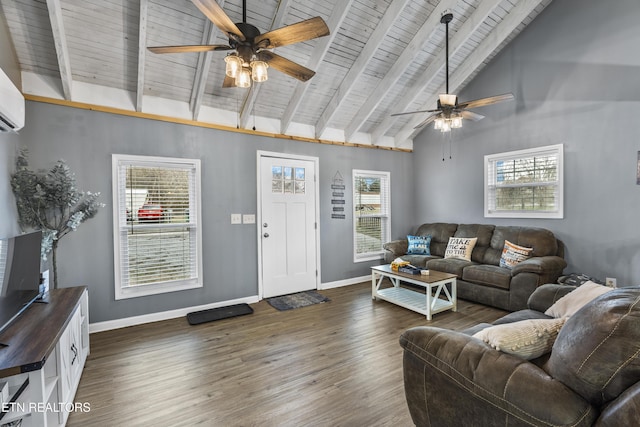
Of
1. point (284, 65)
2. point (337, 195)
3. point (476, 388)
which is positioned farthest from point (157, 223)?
point (476, 388)

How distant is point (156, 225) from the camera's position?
3627 mm

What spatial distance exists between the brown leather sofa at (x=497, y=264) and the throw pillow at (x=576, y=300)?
154cm

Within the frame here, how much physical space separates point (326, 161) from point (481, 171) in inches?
104

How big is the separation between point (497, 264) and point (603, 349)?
369 cm

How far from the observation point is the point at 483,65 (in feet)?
15.7

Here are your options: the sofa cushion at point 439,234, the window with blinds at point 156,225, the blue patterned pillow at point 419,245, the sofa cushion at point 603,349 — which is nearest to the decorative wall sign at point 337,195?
the blue patterned pillow at point 419,245

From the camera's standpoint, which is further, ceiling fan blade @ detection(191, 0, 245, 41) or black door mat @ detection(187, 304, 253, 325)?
black door mat @ detection(187, 304, 253, 325)

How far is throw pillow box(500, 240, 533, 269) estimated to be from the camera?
3945 millimetres

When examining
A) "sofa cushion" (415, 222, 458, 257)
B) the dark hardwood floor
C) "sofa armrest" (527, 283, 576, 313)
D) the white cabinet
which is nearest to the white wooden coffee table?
the dark hardwood floor

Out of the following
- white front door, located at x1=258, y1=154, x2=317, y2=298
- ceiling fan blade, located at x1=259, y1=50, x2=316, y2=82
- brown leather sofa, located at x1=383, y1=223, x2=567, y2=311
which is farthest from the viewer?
white front door, located at x1=258, y1=154, x2=317, y2=298

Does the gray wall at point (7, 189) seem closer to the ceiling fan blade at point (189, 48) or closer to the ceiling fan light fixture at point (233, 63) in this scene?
the ceiling fan blade at point (189, 48)

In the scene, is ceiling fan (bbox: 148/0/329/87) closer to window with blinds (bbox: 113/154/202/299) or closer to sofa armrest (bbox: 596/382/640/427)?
window with blinds (bbox: 113/154/202/299)

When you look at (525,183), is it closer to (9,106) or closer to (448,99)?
(448,99)

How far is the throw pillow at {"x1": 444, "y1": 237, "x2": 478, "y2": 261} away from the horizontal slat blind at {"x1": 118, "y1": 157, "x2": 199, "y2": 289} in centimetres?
387
